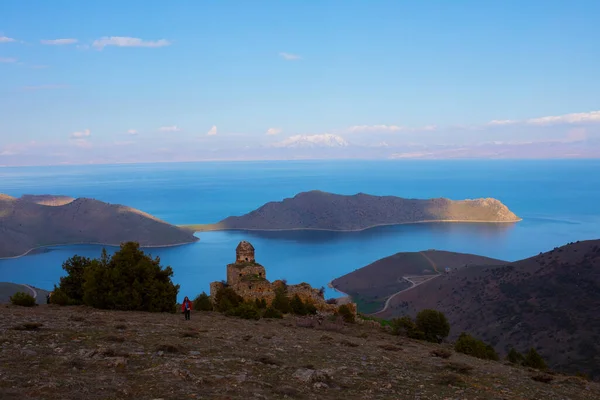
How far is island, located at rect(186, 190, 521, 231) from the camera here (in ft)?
525

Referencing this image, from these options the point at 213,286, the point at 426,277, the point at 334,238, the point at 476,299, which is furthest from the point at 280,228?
the point at 213,286

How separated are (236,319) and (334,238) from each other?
128225mm

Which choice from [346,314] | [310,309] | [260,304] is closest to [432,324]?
[346,314]

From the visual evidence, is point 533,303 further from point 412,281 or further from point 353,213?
point 353,213

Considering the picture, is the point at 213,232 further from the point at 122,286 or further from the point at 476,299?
the point at 122,286

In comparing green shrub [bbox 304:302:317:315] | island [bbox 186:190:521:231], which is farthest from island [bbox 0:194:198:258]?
green shrub [bbox 304:302:317:315]

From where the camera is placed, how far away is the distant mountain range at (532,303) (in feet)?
118

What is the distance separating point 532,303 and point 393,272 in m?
37.5

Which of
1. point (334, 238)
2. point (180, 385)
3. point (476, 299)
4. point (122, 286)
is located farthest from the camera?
point (334, 238)

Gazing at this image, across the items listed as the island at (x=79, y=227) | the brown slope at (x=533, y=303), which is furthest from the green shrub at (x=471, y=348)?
the island at (x=79, y=227)

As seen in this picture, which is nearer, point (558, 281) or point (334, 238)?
point (558, 281)

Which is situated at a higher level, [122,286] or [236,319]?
[122,286]

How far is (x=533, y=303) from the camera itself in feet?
154

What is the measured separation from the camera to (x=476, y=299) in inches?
2103
